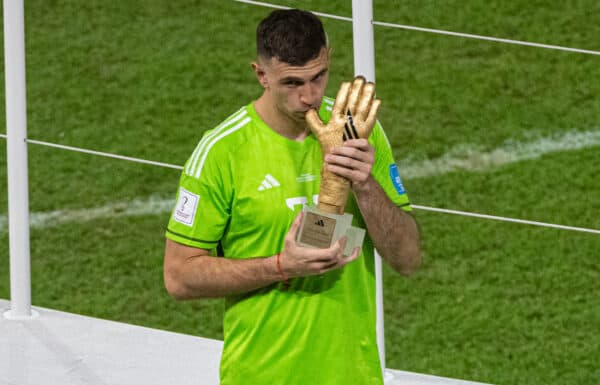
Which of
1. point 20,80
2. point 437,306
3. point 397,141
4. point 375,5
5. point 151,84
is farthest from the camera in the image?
point 375,5

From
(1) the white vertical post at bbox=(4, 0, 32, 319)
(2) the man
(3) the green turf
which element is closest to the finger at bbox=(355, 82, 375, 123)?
(2) the man

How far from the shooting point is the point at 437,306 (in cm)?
667

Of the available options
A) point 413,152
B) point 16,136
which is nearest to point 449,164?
point 413,152

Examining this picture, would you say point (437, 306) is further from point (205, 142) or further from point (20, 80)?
point (205, 142)

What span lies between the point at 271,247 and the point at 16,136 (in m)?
1.74

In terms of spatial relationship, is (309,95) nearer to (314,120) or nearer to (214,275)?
(314,120)

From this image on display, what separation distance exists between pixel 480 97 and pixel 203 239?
5.36 metres

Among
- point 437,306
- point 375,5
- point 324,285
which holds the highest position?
point 375,5

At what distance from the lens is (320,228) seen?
330 cm

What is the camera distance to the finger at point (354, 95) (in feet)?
11.0

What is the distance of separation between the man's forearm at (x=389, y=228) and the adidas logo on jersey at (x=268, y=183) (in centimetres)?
20

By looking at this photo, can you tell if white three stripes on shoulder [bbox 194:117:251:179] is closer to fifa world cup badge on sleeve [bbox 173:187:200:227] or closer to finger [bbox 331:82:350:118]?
fifa world cup badge on sleeve [bbox 173:187:200:227]

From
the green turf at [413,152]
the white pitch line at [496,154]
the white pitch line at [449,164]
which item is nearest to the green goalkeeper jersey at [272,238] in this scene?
the green turf at [413,152]

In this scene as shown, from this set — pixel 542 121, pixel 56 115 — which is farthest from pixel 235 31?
pixel 542 121
